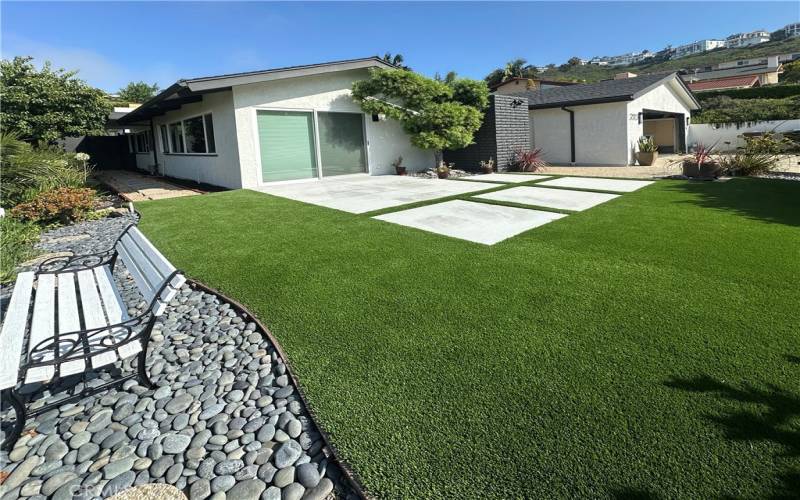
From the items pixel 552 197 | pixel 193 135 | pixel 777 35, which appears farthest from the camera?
pixel 777 35

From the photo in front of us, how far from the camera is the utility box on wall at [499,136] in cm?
1566

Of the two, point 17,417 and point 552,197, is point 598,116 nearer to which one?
point 552,197

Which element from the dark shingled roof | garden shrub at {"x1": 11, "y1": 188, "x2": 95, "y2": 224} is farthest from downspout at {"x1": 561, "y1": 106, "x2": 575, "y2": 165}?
garden shrub at {"x1": 11, "y1": 188, "x2": 95, "y2": 224}

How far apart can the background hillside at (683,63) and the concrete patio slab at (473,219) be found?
66.2 m

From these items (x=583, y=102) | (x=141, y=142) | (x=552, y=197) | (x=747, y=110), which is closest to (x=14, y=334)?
(x=552, y=197)

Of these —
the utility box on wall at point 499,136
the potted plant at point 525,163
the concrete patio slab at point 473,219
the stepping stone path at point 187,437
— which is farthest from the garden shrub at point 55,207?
the potted plant at point 525,163

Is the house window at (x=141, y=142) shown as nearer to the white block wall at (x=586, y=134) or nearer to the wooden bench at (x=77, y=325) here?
the white block wall at (x=586, y=134)

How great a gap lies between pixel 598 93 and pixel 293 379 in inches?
762

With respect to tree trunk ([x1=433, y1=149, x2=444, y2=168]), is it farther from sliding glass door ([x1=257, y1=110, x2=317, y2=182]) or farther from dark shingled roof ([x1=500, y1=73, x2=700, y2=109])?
dark shingled roof ([x1=500, y1=73, x2=700, y2=109])

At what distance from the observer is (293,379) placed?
293cm

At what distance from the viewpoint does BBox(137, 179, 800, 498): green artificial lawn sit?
2.07 m

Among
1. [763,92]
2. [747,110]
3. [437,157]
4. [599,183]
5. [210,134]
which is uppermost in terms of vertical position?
[763,92]

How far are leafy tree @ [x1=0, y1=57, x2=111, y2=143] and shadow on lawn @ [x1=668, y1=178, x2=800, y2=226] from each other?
811 inches

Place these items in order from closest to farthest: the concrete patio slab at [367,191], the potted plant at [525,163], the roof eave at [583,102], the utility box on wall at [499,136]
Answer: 1. the concrete patio slab at [367,191]
2. the utility box on wall at [499,136]
3. the potted plant at [525,163]
4. the roof eave at [583,102]
